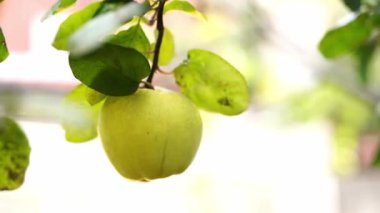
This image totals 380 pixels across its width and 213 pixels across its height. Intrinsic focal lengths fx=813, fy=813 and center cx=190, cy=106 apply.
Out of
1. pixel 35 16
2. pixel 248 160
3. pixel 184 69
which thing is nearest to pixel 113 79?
pixel 184 69

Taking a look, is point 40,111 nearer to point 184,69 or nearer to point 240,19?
point 184,69

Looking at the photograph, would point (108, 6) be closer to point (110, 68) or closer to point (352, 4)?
point (110, 68)

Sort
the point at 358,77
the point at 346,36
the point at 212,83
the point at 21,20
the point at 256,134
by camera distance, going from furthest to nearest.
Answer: the point at 256,134, the point at 21,20, the point at 358,77, the point at 346,36, the point at 212,83

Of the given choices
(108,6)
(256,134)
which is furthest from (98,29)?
(256,134)

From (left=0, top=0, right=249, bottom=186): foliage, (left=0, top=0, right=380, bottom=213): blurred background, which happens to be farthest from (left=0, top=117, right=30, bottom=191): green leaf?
(left=0, top=0, right=380, bottom=213): blurred background

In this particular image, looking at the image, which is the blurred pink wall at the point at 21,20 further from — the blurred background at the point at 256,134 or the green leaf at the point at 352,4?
the green leaf at the point at 352,4

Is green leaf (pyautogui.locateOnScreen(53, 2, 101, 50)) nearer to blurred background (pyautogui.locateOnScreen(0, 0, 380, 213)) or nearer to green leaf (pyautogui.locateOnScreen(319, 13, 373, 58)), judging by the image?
green leaf (pyautogui.locateOnScreen(319, 13, 373, 58))
